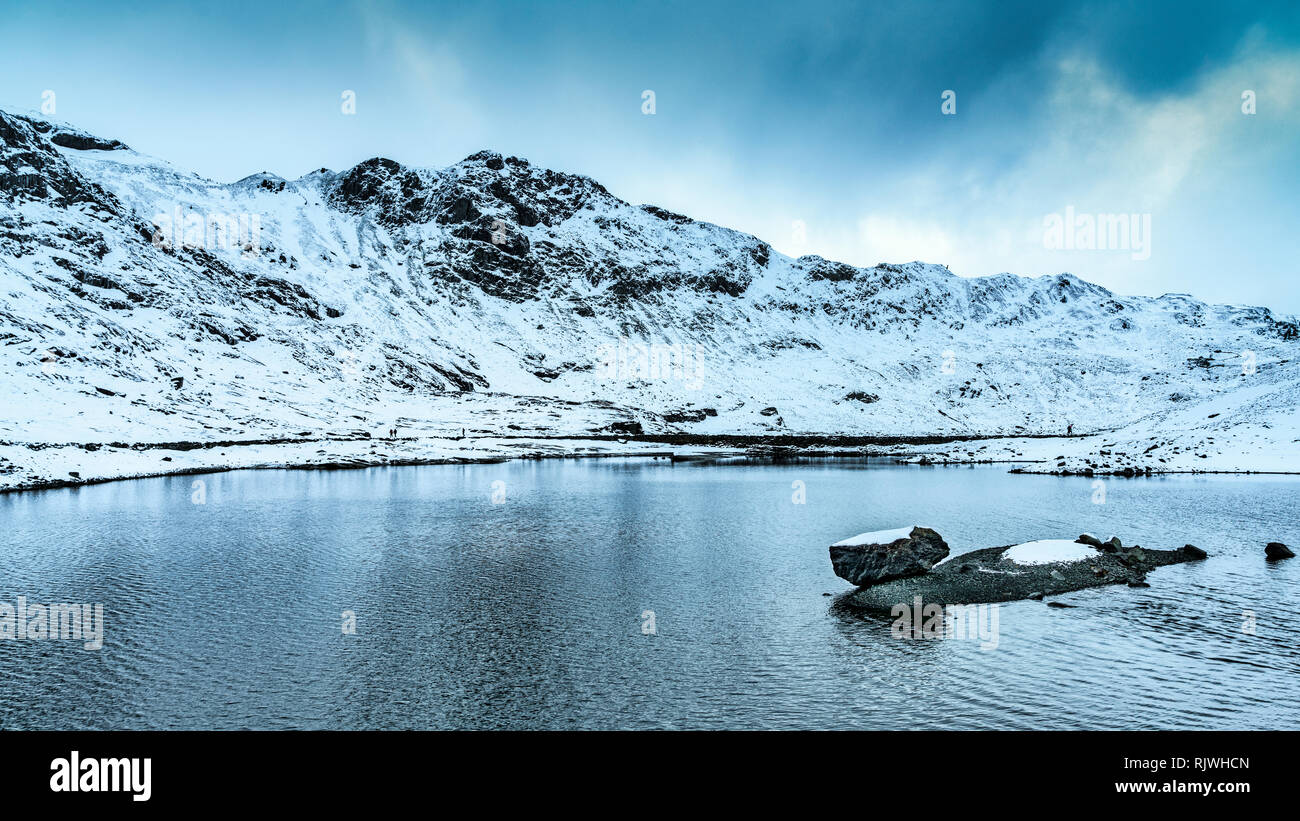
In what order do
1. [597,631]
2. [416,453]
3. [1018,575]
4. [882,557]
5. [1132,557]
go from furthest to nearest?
[416,453], [1132,557], [1018,575], [882,557], [597,631]

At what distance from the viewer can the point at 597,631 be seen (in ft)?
67.4

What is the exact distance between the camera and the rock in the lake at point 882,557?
2512 centimetres

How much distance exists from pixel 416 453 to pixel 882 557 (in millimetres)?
90835

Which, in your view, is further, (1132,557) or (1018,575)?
(1132,557)

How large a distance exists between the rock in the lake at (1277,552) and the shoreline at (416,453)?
49.0 meters

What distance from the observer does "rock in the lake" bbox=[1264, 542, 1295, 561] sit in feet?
96.8

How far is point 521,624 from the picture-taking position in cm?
2128

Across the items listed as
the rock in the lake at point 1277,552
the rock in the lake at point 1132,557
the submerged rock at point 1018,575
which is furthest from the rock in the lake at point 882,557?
the rock in the lake at point 1277,552

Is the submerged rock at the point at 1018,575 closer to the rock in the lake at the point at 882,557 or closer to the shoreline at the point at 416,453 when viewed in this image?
the rock in the lake at the point at 882,557

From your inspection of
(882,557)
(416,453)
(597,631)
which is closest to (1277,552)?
(882,557)

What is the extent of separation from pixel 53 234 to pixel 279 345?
54061 mm

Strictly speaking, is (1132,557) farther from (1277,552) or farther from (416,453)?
(416,453)

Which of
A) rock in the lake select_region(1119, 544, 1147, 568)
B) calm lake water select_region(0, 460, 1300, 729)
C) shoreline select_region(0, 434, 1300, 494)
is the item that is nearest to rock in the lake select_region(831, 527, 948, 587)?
calm lake water select_region(0, 460, 1300, 729)

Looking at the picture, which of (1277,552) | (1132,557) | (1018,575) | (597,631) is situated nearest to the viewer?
(597,631)
